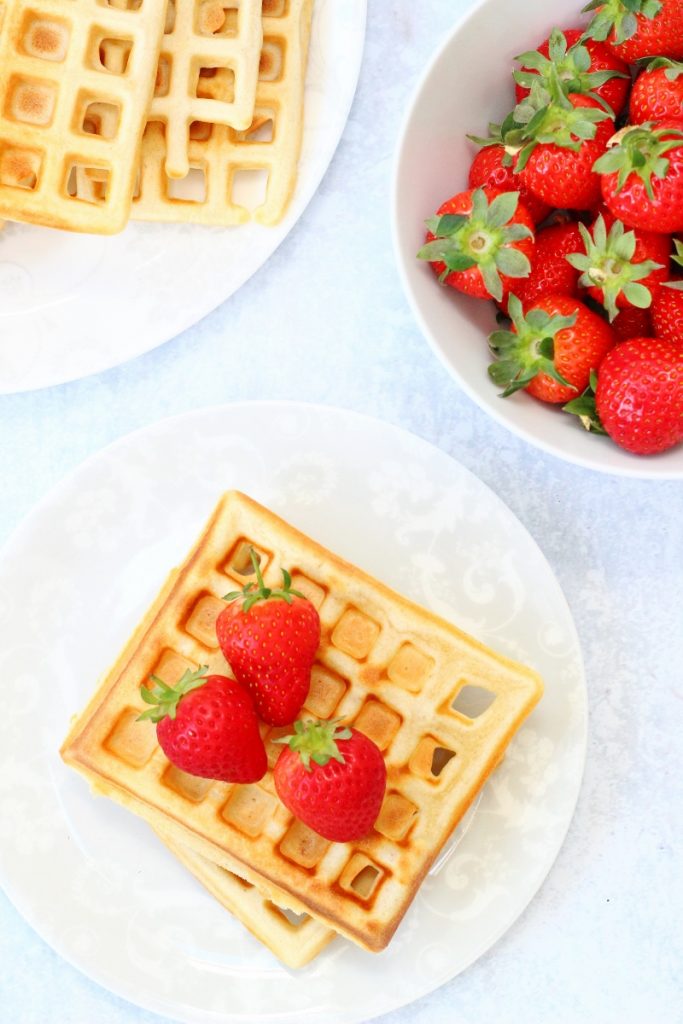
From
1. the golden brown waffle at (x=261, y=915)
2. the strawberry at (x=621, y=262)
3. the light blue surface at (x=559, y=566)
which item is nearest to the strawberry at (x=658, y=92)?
the strawberry at (x=621, y=262)

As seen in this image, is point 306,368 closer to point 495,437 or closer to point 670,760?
point 495,437

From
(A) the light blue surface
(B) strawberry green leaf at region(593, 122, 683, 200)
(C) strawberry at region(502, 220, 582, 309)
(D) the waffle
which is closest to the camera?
(B) strawberry green leaf at region(593, 122, 683, 200)

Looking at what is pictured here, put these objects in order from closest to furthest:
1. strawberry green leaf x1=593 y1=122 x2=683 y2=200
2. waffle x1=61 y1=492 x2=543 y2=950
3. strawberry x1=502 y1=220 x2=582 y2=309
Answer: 1. strawberry green leaf x1=593 y1=122 x2=683 y2=200
2. strawberry x1=502 y1=220 x2=582 y2=309
3. waffle x1=61 y1=492 x2=543 y2=950

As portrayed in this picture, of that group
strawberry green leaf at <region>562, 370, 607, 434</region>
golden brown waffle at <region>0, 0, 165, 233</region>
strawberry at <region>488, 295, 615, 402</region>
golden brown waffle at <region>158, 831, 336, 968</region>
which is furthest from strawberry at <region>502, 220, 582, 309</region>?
golden brown waffle at <region>158, 831, 336, 968</region>

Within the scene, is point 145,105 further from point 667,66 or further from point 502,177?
point 667,66

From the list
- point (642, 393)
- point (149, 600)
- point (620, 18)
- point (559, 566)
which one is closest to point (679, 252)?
point (642, 393)

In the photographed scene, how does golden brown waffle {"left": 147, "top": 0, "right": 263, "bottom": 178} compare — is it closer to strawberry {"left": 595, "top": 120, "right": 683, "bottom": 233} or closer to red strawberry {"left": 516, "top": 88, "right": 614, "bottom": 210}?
red strawberry {"left": 516, "top": 88, "right": 614, "bottom": 210}

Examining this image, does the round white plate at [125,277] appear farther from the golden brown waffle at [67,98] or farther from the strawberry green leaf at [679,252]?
the strawberry green leaf at [679,252]
